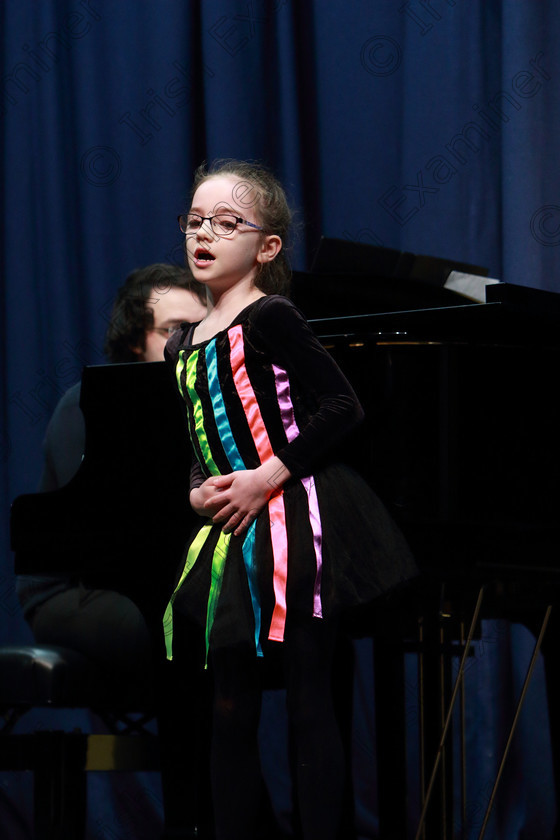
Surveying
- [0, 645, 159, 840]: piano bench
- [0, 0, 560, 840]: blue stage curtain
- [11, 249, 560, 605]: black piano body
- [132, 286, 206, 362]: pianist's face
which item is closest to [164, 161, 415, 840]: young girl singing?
[11, 249, 560, 605]: black piano body

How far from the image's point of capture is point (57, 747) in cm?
209

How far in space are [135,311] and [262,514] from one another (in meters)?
1.08

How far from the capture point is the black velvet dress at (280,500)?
1530 mm

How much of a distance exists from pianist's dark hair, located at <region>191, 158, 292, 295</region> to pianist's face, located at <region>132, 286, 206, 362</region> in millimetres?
735

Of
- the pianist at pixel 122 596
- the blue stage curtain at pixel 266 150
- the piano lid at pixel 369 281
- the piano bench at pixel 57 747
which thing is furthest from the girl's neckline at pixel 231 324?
the blue stage curtain at pixel 266 150

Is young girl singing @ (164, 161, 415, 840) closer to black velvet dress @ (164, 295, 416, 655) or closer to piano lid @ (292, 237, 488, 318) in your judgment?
black velvet dress @ (164, 295, 416, 655)

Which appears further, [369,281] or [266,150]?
[266,150]

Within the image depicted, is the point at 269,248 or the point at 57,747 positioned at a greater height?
the point at 269,248

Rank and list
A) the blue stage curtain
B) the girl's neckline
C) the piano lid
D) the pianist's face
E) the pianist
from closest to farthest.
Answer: the girl's neckline → the pianist → the piano lid → the pianist's face → the blue stage curtain

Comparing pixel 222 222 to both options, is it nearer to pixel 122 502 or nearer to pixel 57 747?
pixel 122 502

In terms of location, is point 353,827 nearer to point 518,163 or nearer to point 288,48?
point 518,163

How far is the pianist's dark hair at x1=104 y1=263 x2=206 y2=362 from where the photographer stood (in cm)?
253

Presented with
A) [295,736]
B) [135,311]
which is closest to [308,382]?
[295,736]

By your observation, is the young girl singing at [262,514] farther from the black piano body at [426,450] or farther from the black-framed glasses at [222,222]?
the black piano body at [426,450]
